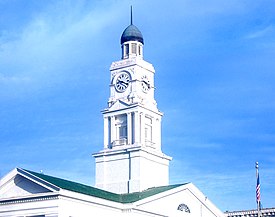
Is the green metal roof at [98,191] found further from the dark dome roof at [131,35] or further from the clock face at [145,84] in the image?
the dark dome roof at [131,35]

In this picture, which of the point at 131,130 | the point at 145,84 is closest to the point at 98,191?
the point at 131,130

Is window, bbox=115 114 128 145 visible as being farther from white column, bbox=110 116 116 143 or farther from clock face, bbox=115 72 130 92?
clock face, bbox=115 72 130 92

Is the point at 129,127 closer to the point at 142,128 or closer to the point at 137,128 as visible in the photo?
the point at 137,128

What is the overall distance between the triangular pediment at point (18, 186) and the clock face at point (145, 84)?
69.3ft

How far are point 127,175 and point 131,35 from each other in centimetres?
1591

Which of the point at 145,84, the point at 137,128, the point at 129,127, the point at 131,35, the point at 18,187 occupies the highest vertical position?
the point at 131,35

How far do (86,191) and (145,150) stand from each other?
12.5m

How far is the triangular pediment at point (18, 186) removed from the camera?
6469 cm

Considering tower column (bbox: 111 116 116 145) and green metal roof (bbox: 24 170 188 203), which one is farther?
tower column (bbox: 111 116 116 145)

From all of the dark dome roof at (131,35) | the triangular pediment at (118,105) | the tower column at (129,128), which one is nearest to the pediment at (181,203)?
the tower column at (129,128)

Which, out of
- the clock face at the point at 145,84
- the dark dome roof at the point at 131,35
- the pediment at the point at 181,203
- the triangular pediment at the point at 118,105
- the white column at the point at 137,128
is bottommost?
the pediment at the point at 181,203

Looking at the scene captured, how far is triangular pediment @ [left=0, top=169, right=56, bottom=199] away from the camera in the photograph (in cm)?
6469

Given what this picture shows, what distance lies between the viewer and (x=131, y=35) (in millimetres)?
82500

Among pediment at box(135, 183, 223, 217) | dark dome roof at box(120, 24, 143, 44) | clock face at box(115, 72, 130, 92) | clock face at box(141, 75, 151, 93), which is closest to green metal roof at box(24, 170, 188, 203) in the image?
pediment at box(135, 183, 223, 217)
